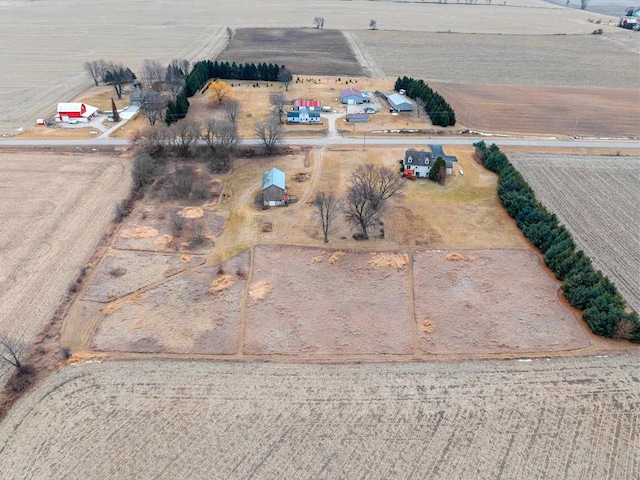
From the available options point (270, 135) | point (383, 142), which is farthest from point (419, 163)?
point (270, 135)

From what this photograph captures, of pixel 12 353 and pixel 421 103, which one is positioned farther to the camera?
pixel 421 103

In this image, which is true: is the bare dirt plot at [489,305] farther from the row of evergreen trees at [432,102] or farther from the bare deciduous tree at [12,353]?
the row of evergreen trees at [432,102]

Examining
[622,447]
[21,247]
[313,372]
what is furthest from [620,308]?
[21,247]

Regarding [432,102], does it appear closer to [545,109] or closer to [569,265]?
[545,109]

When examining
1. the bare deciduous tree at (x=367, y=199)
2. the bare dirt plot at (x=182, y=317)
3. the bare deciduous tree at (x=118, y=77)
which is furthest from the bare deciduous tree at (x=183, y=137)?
the bare deciduous tree at (x=118, y=77)

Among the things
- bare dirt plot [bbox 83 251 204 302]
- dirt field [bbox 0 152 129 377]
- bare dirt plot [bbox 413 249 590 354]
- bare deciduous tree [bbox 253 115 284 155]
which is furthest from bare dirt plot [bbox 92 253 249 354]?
bare deciduous tree [bbox 253 115 284 155]
